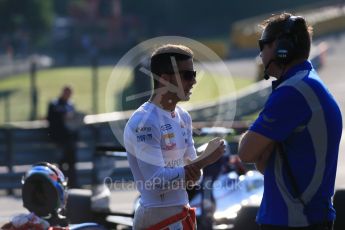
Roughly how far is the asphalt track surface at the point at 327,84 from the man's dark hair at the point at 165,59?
15.7 ft

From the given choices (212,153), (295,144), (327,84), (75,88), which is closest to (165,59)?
(212,153)

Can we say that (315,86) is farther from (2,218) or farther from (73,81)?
(73,81)

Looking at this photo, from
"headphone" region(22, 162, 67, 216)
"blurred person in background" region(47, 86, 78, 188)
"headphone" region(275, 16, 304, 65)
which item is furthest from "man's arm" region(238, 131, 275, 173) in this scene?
"blurred person in background" region(47, 86, 78, 188)

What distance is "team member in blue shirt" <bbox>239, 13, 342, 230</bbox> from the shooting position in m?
4.47

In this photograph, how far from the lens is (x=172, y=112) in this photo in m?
5.27

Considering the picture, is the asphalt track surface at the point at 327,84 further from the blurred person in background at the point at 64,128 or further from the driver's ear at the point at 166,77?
the driver's ear at the point at 166,77

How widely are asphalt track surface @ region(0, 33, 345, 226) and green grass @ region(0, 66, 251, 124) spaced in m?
3.30

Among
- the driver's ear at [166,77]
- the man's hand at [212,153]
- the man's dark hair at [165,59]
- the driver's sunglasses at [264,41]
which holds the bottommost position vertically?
the man's hand at [212,153]

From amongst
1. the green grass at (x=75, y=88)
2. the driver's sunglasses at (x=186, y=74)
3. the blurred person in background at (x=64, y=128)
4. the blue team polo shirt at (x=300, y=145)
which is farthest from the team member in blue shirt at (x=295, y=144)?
the green grass at (x=75, y=88)

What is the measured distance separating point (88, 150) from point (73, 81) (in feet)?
73.7

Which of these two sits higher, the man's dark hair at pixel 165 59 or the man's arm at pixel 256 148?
the man's dark hair at pixel 165 59

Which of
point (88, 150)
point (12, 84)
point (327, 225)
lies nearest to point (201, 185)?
point (327, 225)

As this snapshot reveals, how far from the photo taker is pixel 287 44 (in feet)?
15.0

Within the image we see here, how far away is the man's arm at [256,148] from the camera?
4.52 metres
